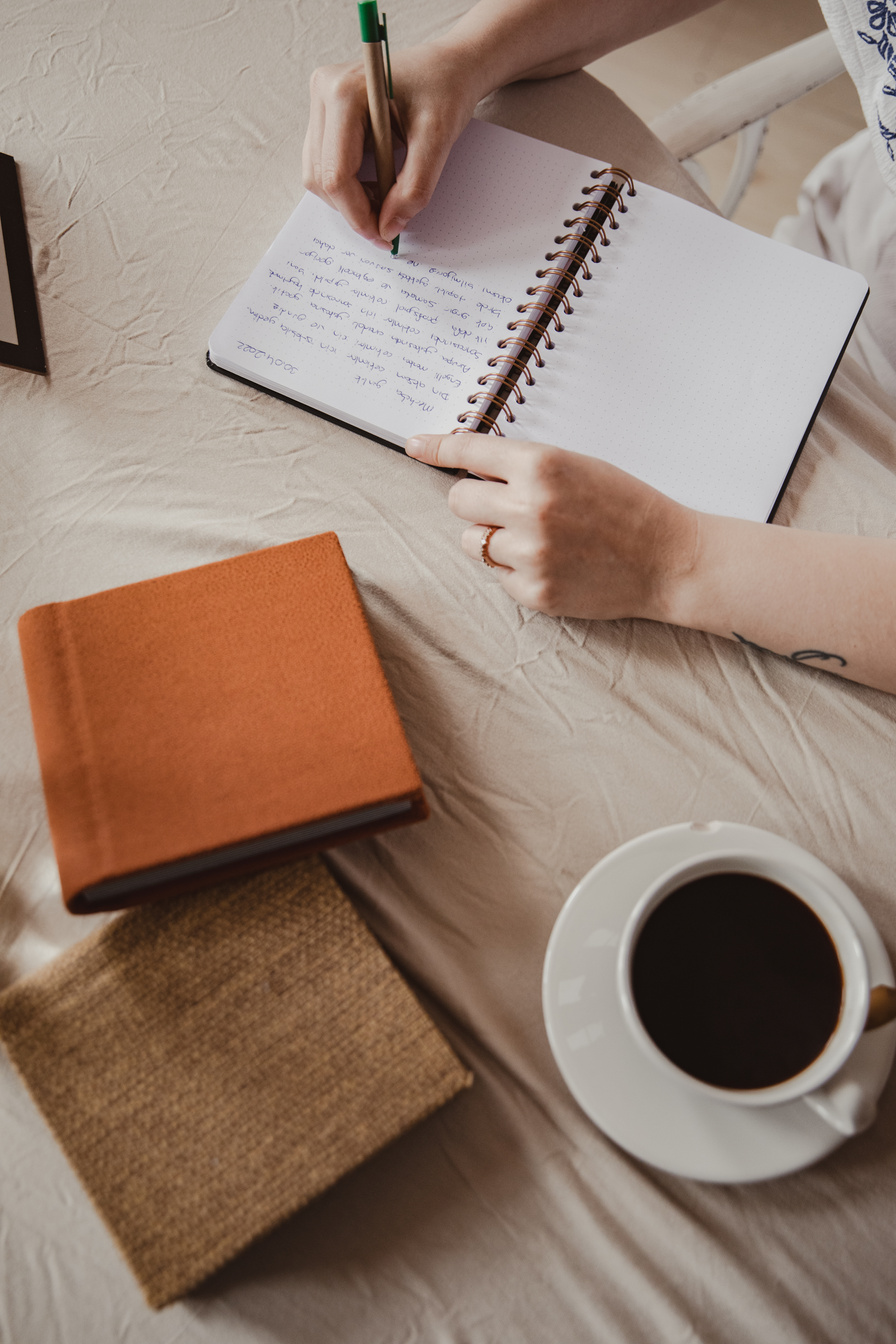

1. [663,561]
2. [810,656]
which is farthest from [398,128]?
[810,656]

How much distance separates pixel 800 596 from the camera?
55cm

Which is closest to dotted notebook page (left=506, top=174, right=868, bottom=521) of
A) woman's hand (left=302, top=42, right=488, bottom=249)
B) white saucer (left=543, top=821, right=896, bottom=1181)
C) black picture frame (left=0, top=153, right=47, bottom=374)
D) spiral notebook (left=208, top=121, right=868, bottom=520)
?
spiral notebook (left=208, top=121, right=868, bottom=520)

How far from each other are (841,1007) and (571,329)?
50 centimetres

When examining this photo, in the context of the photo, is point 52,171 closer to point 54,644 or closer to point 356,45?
point 356,45

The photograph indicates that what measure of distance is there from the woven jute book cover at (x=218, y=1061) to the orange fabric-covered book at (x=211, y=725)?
35 millimetres

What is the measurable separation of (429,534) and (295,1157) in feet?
1.32

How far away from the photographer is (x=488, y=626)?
22.5 inches

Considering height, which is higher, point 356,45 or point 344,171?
point 356,45

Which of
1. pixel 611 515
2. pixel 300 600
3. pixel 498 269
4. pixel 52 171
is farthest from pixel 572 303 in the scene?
pixel 52 171

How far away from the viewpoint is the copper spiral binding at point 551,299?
0.60 metres

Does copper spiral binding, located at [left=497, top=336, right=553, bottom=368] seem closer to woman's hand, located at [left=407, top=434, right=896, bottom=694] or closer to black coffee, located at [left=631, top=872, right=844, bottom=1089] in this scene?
woman's hand, located at [left=407, top=434, right=896, bottom=694]

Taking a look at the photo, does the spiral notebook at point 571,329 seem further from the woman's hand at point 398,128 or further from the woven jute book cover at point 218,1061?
the woven jute book cover at point 218,1061

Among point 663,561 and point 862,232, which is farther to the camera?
point 862,232

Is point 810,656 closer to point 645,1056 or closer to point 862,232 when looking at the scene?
point 645,1056
